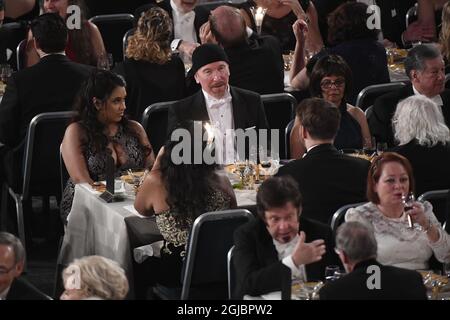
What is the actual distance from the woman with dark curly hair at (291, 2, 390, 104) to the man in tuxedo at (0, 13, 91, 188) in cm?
187

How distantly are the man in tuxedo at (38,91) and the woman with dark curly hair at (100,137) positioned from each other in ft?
2.51

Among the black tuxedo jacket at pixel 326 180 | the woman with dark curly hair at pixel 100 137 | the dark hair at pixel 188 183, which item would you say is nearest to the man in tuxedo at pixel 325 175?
the black tuxedo jacket at pixel 326 180

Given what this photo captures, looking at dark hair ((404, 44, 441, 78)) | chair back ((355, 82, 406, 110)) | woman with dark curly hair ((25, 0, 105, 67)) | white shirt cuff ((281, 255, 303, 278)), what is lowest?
white shirt cuff ((281, 255, 303, 278))

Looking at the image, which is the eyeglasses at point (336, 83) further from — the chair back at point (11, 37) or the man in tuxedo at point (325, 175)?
the chair back at point (11, 37)

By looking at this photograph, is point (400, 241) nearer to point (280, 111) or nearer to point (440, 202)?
point (440, 202)

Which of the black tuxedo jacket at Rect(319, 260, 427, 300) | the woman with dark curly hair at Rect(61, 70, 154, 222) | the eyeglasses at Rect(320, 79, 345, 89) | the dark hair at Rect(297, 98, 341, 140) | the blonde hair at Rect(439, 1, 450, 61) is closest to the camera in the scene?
the black tuxedo jacket at Rect(319, 260, 427, 300)

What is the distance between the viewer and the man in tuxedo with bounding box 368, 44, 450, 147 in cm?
941

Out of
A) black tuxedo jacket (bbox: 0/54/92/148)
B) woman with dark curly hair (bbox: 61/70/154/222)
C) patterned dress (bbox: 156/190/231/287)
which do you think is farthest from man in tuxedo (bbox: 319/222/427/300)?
black tuxedo jacket (bbox: 0/54/92/148)

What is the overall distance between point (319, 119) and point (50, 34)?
250 centimetres

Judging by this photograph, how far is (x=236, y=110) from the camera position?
30.1 ft

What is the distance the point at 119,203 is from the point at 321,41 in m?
4.20

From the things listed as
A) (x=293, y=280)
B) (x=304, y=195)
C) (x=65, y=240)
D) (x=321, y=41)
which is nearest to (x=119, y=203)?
(x=65, y=240)

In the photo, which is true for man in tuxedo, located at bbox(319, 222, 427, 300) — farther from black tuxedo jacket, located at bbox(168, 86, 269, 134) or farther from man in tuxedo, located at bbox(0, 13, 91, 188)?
man in tuxedo, located at bbox(0, 13, 91, 188)
